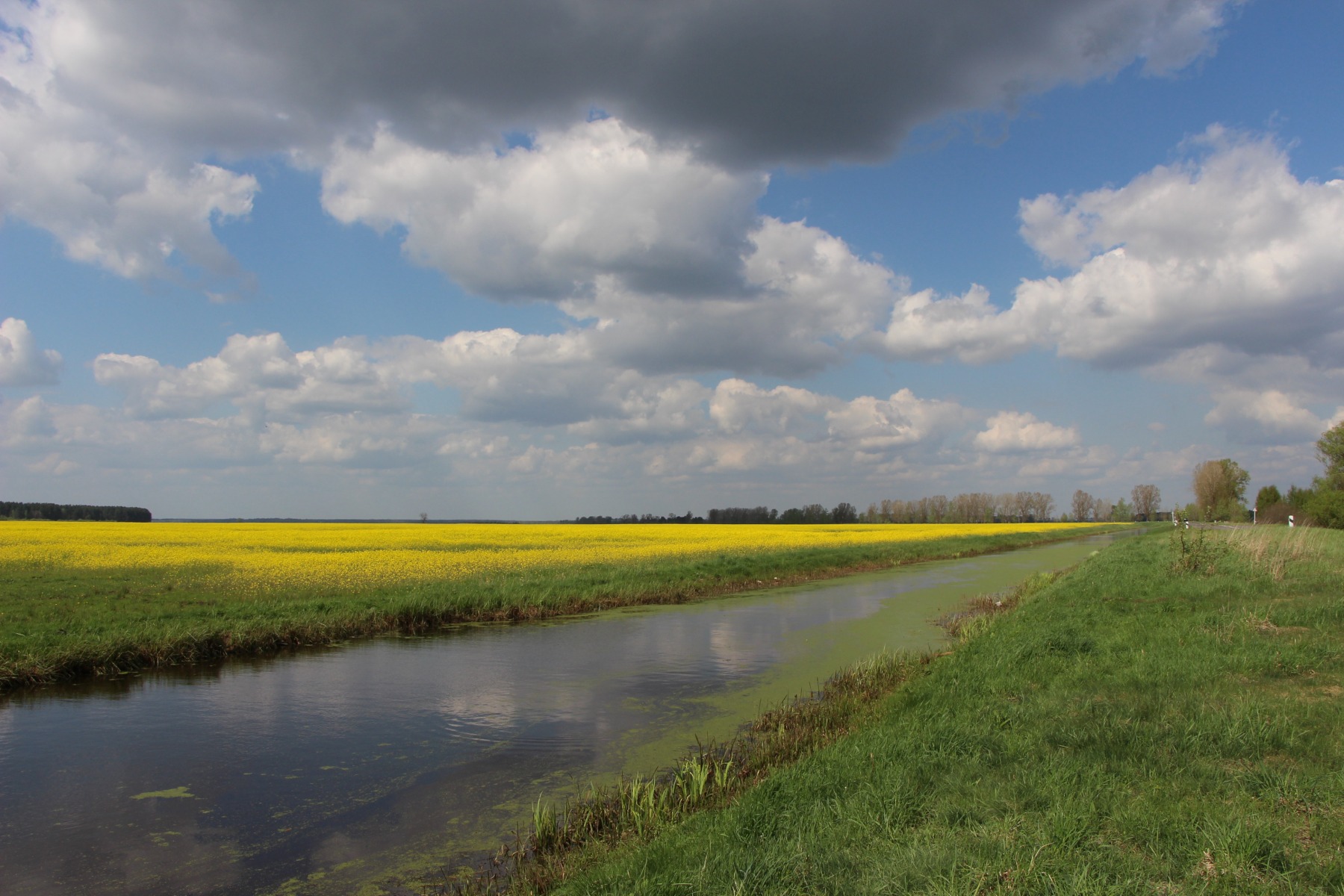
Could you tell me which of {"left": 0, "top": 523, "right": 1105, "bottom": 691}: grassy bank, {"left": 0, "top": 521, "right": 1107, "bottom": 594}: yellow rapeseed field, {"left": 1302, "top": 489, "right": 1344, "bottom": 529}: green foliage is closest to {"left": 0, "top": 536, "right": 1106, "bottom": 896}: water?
{"left": 0, "top": 523, "right": 1105, "bottom": 691}: grassy bank

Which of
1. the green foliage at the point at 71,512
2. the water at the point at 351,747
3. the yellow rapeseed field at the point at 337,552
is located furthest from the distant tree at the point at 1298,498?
the green foliage at the point at 71,512

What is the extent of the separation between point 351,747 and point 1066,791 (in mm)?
7903

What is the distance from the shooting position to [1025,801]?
5469 mm

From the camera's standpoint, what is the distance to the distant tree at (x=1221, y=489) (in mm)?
94625

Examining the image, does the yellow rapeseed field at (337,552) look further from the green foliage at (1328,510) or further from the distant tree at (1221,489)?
the distant tree at (1221,489)

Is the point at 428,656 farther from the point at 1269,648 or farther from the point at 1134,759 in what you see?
the point at 1269,648

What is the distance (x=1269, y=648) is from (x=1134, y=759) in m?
5.23

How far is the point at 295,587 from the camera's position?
20.0m

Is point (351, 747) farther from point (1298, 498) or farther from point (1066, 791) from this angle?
point (1298, 498)

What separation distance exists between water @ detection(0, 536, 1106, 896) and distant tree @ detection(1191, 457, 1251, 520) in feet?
334

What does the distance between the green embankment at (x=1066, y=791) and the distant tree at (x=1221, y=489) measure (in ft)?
339

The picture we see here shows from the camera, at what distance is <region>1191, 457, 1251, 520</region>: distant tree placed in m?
94.6

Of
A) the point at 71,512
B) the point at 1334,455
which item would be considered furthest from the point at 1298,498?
the point at 71,512

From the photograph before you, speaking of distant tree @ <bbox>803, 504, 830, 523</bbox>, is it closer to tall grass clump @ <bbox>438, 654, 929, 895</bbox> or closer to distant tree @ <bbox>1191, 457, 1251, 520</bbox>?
distant tree @ <bbox>1191, 457, 1251, 520</bbox>
